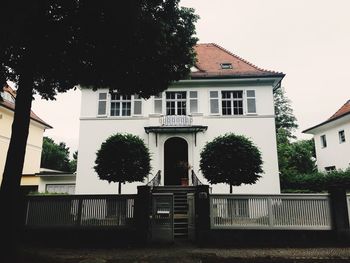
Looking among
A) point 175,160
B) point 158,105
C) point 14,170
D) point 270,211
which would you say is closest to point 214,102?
point 158,105

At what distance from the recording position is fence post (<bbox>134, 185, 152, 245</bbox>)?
8.42 metres

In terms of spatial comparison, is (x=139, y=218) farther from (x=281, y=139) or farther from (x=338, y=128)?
(x=281, y=139)

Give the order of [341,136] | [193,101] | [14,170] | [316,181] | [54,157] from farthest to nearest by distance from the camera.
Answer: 1. [54,157]
2. [341,136]
3. [316,181]
4. [193,101]
5. [14,170]

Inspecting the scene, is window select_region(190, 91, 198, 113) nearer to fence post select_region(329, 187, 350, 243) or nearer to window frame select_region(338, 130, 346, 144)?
fence post select_region(329, 187, 350, 243)

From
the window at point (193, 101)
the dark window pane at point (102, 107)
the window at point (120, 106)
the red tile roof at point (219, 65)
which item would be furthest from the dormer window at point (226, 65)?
the dark window pane at point (102, 107)

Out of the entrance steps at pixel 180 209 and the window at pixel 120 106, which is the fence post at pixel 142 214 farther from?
the window at pixel 120 106

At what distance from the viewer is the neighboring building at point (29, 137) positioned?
21391 millimetres

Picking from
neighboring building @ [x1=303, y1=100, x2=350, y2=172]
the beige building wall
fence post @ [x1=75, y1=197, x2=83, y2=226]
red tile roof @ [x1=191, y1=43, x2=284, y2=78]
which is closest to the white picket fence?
fence post @ [x1=75, y1=197, x2=83, y2=226]

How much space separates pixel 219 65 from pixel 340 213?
13621mm

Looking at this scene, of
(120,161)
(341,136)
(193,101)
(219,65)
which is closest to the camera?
(120,161)

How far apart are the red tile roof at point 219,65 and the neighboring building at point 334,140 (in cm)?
777

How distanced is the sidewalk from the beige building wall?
1607 cm

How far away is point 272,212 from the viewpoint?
28.3 ft

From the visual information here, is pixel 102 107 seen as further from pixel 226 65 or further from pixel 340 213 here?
pixel 340 213
